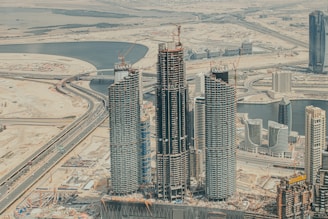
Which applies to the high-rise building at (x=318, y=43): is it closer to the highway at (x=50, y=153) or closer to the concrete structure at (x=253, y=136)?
the highway at (x=50, y=153)

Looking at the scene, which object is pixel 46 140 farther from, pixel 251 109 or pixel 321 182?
pixel 321 182

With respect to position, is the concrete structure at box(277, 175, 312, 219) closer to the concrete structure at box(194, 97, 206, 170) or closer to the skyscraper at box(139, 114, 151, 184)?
the concrete structure at box(194, 97, 206, 170)

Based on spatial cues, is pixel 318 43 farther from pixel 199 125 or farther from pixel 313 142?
pixel 313 142

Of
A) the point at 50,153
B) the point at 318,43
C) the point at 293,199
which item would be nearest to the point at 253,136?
the point at 293,199

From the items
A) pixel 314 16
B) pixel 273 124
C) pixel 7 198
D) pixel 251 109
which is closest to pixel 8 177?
pixel 7 198

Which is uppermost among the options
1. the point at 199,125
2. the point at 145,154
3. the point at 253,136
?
the point at 199,125

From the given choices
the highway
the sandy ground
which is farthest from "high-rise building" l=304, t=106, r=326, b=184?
the highway

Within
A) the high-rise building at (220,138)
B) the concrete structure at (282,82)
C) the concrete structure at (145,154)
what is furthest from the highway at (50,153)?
the concrete structure at (282,82)

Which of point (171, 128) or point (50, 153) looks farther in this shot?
point (50, 153)
